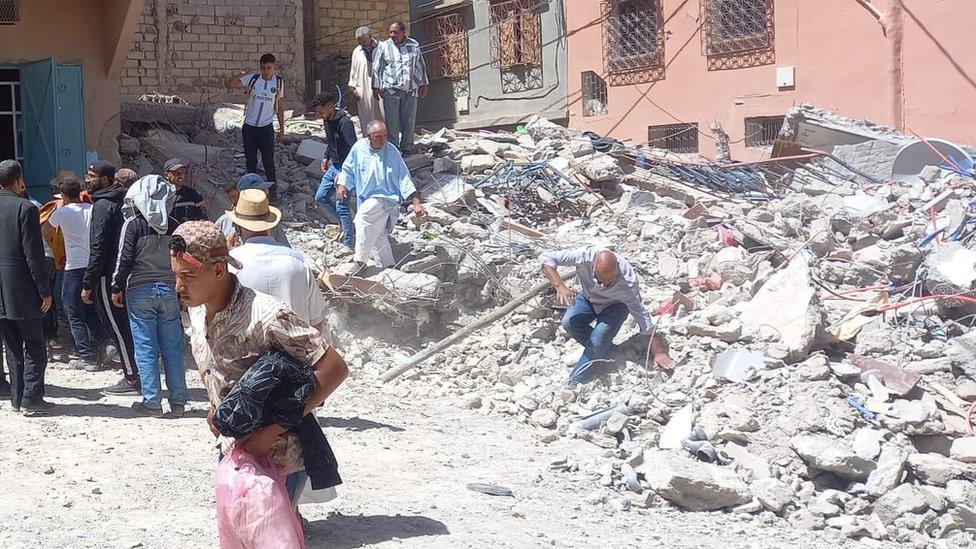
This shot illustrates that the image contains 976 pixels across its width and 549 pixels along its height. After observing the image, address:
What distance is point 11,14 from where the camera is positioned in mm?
10766

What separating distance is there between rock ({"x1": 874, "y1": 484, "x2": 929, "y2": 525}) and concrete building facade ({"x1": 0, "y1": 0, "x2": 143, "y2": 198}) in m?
8.28

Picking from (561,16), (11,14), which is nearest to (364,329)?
(11,14)

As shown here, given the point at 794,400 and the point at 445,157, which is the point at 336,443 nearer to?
the point at 794,400

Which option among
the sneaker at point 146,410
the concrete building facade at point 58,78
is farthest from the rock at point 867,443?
the concrete building facade at point 58,78

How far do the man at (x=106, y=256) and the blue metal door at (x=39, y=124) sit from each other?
3.64m

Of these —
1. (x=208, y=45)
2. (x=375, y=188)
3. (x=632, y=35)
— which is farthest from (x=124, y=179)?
(x=632, y=35)

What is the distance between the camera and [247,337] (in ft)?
11.0

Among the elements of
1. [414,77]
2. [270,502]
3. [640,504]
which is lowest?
[640,504]

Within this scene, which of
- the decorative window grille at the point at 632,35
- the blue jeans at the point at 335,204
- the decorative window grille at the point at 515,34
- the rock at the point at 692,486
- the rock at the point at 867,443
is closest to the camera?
the rock at the point at 692,486

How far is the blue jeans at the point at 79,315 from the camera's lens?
8070mm

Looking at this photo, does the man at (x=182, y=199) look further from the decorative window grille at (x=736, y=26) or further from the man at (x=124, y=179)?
the decorative window grille at (x=736, y=26)

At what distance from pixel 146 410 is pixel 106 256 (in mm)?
1085

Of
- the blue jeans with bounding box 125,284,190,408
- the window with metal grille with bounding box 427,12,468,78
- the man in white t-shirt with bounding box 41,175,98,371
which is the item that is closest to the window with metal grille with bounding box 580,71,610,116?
the window with metal grille with bounding box 427,12,468,78

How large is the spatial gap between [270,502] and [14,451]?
352 centimetres
